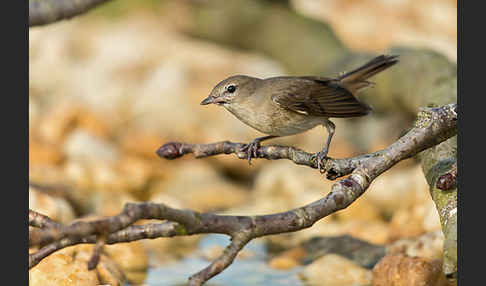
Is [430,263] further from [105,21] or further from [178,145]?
[105,21]

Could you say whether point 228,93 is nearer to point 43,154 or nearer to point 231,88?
point 231,88

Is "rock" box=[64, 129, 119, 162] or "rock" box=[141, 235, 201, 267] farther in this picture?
"rock" box=[64, 129, 119, 162]

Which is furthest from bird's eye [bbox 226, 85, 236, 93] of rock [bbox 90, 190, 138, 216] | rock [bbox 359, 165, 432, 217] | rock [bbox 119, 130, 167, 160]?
rock [bbox 119, 130, 167, 160]

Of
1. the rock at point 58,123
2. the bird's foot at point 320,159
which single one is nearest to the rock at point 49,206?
the rock at point 58,123

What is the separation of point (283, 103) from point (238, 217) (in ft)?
7.37

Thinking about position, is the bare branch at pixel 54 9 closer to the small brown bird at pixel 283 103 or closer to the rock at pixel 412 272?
the small brown bird at pixel 283 103

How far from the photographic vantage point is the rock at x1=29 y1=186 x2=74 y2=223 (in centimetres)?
668

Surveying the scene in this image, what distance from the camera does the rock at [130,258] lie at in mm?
6199

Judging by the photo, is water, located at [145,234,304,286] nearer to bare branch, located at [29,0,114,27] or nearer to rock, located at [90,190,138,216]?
rock, located at [90,190,138,216]

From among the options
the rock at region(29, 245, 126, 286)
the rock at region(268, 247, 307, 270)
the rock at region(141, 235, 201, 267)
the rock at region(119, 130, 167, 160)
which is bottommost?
the rock at region(268, 247, 307, 270)

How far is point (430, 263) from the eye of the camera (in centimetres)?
505

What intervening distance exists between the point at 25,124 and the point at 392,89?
5.54 metres

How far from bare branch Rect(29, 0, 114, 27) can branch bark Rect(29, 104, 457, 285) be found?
1.46m

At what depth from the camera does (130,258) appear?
6324mm
